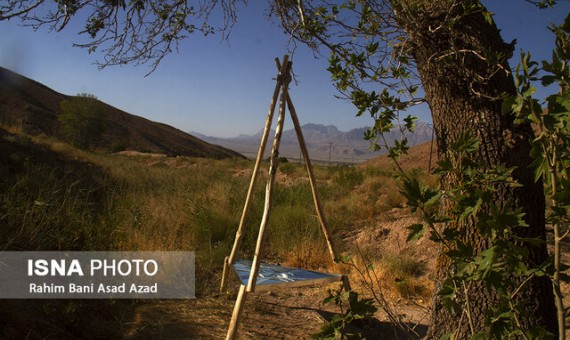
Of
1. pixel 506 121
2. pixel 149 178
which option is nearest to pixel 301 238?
pixel 506 121

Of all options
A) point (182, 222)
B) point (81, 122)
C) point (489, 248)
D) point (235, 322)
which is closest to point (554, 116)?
point (489, 248)

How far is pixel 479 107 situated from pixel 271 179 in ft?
4.37

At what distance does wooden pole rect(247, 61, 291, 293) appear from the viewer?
2.66m

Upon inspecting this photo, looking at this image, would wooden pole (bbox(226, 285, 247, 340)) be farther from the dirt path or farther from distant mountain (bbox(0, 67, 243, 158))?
distant mountain (bbox(0, 67, 243, 158))

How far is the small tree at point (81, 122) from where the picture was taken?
1657 inches

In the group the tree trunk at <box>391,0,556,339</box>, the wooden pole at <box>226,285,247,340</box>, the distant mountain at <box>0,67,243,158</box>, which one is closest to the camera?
the tree trunk at <box>391,0,556,339</box>

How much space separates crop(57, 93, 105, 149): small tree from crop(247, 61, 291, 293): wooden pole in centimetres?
A: 4202

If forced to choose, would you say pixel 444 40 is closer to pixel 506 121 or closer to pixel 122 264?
pixel 506 121

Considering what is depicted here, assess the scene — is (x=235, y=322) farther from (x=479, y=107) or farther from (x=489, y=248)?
(x=479, y=107)

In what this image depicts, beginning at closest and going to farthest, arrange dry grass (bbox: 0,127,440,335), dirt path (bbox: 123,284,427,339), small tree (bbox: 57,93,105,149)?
dirt path (bbox: 123,284,427,339) < dry grass (bbox: 0,127,440,335) < small tree (bbox: 57,93,105,149)

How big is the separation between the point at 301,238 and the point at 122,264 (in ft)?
8.75

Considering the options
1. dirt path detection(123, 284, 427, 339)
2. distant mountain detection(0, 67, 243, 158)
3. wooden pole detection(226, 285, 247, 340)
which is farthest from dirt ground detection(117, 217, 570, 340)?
distant mountain detection(0, 67, 243, 158)

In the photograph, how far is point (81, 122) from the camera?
141 ft

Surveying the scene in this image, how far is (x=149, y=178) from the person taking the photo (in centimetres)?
1150
